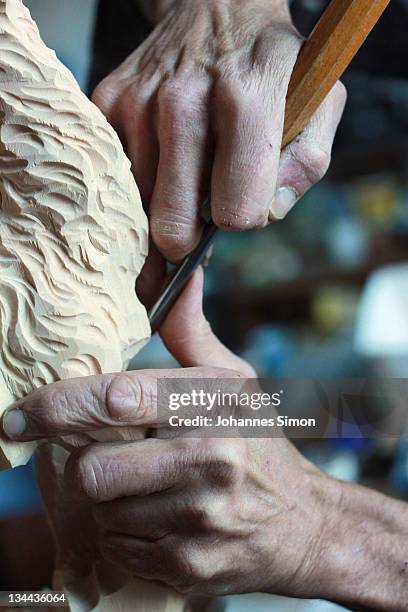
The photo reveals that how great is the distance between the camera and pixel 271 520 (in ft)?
2.84

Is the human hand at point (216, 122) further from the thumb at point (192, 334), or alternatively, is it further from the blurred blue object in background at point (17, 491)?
the blurred blue object in background at point (17, 491)

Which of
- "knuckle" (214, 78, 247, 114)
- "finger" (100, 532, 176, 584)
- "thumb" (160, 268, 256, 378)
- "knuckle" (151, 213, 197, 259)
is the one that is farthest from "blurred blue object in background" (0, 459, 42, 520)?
"knuckle" (214, 78, 247, 114)

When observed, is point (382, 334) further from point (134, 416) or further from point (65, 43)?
point (134, 416)

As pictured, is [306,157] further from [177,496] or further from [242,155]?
[177,496]


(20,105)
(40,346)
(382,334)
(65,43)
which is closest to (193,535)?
(40,346)

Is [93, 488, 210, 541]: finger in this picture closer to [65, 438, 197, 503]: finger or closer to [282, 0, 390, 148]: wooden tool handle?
[65, 438, 197, 503]: finger

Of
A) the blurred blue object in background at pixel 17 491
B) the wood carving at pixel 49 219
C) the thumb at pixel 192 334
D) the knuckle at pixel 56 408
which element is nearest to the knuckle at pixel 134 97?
the wood carving at pixel 49 219

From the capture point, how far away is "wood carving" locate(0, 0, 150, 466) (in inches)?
28.7

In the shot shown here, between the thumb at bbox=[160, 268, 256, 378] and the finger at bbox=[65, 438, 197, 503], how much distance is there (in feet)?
0.87

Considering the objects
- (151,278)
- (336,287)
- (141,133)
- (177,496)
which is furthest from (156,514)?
(336,287)

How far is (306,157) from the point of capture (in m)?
0.88

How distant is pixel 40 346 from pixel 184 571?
30cm

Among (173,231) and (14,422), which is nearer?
(14,422)

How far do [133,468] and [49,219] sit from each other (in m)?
0.27
